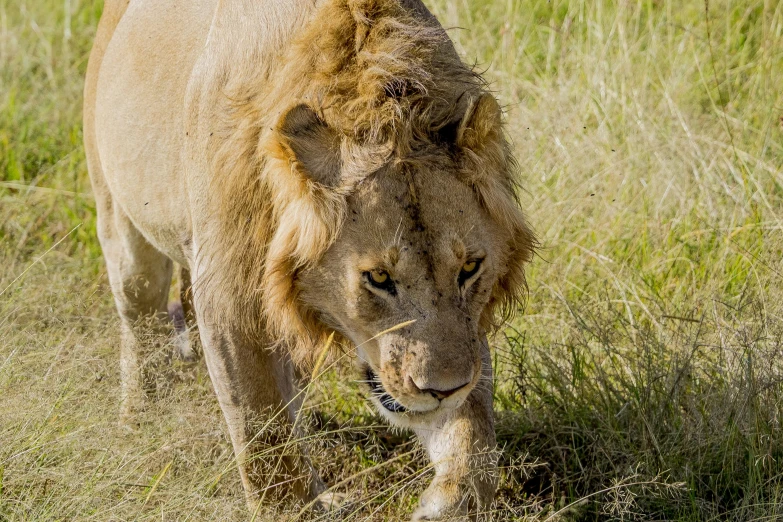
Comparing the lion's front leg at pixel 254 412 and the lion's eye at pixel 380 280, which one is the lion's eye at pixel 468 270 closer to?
the lion's eye at pixel 380 280

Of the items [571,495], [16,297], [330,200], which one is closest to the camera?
[330,200]

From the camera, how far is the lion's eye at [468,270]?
320 centimetres

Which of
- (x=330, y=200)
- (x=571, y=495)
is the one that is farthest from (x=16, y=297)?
(x=571, y=495)

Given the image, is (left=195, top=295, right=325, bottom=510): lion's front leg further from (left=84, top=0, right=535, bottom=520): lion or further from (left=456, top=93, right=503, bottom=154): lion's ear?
(left=456, top=93, right=503, bottom=154): lion's ear

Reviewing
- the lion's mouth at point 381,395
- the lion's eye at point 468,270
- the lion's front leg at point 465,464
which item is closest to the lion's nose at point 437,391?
the lion's mouth at point 381,395

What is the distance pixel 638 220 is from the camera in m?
5.32

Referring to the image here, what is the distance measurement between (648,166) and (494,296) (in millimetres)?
2272

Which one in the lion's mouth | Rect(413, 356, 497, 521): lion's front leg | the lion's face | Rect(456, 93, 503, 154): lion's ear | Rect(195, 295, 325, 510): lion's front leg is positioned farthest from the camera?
Rect(195, 295, 325, 510): lion's front leg

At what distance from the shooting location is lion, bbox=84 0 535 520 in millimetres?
3115

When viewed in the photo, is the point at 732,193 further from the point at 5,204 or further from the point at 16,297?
the point at 5,204

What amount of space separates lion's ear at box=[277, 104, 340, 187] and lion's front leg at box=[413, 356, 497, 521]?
2.90 ft

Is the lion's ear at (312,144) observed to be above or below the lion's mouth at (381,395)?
above

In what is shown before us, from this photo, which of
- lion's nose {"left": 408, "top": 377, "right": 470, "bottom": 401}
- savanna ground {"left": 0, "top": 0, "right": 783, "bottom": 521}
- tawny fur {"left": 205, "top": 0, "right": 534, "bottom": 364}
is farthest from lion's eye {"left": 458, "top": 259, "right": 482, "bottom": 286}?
savanna ground {"left": 0, "top": 0, "right": 783, "bottom": 521}

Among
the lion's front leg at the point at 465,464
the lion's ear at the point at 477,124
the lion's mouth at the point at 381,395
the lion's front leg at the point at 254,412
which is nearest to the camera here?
the lion's ear at the point at 477,124
